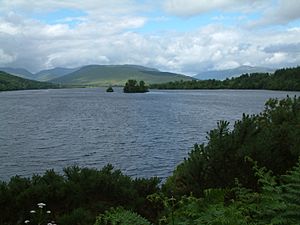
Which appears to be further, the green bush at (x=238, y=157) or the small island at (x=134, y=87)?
the small island at (x=134, y=87)

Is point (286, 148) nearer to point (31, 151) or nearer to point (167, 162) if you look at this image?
point (167, 162)

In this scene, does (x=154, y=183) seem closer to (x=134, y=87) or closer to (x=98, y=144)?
(x=98, y=144)

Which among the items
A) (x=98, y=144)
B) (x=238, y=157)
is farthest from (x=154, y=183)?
(x=98, y=144)

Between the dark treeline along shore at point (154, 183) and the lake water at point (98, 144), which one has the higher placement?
the dark treeline along shore at point (154, 183)

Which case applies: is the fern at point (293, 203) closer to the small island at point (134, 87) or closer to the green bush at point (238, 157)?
the green bush at point (238, 157)

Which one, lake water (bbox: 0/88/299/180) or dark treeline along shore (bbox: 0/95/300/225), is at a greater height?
dark treeline along shore (bbox: 0/95/300/225)

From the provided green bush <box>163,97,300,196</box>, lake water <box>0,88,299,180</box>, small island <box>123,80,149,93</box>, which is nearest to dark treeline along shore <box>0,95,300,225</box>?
green bush <box>163,97,300,196</box>

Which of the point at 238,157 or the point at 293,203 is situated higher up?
the point at 293,203

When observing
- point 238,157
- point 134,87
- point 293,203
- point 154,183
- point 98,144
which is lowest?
point 98,144

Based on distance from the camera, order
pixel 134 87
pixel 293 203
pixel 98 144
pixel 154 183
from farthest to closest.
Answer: pixel 134 87 → pixel 98 144 → pixel 154 183 → pixel 293 203

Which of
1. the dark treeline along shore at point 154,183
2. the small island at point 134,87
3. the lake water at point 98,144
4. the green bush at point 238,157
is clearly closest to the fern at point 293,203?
the dark treeline along shore at point 154,183

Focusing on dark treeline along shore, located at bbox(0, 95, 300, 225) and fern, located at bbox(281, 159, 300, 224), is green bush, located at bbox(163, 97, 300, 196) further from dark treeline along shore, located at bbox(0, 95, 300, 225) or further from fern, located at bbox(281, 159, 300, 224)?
fern, located at bbox(281, 159, 300, 224)

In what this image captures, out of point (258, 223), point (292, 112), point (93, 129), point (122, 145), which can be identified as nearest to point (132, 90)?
point (93, 129)

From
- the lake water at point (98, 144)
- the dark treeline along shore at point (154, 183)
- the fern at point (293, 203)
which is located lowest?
the lake water at point (98, 144)
